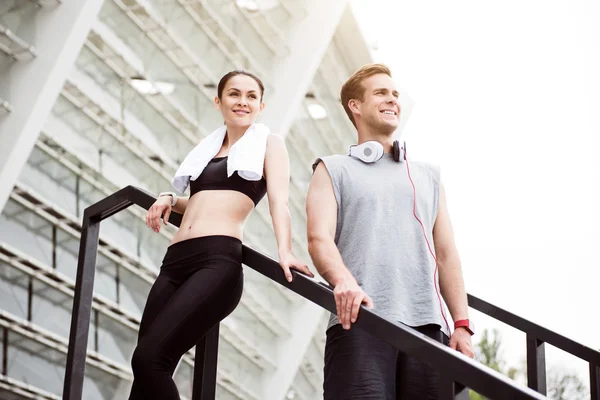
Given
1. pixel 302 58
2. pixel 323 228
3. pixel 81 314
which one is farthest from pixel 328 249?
pixel 302 58

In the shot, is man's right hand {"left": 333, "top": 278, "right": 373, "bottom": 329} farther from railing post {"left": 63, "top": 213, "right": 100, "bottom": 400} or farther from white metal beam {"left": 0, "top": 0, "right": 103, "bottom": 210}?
white metal beam {"left": 0, "top": 0, "right": 103, "bottom": 210}

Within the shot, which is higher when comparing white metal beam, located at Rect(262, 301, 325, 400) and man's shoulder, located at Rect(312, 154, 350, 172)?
man's shoulder, located at Rect(312, 154, 350, 172)

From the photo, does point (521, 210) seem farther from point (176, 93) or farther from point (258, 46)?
point (176, 93)

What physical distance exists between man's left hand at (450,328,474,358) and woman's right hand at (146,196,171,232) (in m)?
1.33

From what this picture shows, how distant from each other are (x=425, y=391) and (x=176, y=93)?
Answer: 1728 cm

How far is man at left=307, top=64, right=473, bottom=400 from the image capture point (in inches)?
106

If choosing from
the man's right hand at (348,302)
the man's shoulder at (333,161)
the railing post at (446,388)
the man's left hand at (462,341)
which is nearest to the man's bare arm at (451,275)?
the man's left hand at (462,341)

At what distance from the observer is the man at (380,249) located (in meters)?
2.70

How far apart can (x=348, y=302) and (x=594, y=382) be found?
1.17m

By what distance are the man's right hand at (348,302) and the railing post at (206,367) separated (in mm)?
Answer: 770

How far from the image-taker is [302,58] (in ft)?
71.2

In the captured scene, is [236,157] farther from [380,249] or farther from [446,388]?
[446,388]

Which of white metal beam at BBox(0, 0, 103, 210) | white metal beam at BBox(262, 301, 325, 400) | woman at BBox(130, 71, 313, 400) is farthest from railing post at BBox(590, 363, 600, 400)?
white metal beam at BBox(262, 301, 325, 400)

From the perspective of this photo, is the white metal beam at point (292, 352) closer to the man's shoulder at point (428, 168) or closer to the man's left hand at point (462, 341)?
the man's shoulder at point (428, 168)
